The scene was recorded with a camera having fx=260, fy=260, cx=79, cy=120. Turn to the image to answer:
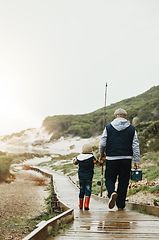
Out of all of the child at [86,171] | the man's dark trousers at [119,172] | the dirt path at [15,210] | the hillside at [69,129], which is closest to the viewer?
the man's dark trousers at [119,172]

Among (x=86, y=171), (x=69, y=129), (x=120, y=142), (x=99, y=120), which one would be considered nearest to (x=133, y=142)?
(x=120, y=142)

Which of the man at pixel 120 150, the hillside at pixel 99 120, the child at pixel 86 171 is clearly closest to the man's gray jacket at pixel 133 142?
the man at pixel 120 150

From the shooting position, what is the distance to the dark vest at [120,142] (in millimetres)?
4781

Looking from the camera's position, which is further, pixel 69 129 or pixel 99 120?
pixel 99 120

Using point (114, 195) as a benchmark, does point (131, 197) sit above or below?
below

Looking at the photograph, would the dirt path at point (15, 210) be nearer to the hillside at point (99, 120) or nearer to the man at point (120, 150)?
the man at point (120, 150)

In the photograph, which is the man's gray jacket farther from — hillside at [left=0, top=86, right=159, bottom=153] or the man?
hillside at [left=0, top=86, right=159, bottom=153]

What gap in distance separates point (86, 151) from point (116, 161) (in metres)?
0.97

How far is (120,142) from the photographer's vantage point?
4.80 m

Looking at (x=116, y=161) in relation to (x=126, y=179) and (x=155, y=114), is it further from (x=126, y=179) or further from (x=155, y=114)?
(x=155, y=114)

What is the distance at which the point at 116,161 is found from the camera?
4812 millimetres

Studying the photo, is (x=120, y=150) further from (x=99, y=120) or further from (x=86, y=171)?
(x=99, y=120)

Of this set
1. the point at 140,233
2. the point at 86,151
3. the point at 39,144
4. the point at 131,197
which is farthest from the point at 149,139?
the point at 39,144

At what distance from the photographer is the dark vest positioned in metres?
4.78
